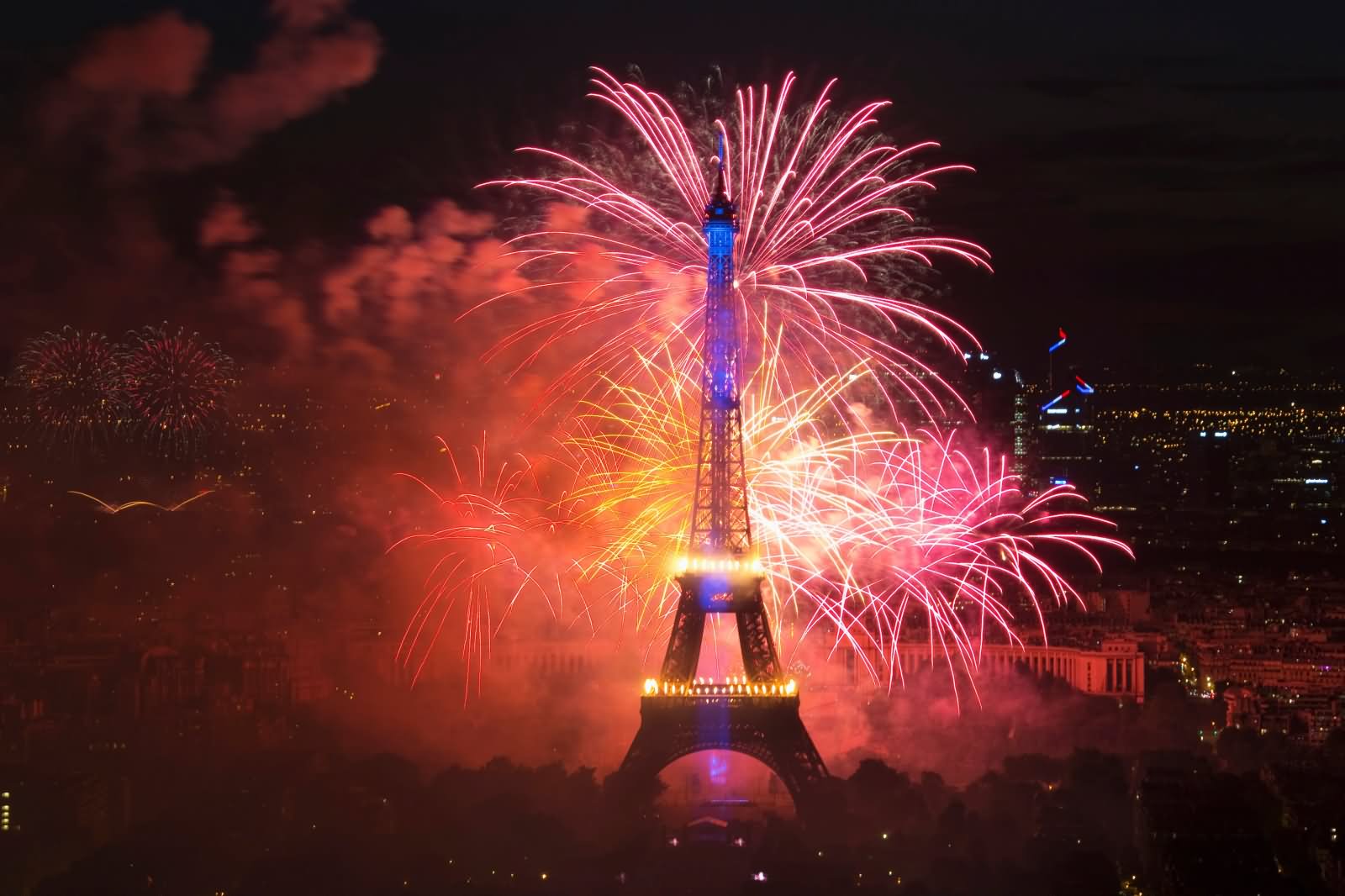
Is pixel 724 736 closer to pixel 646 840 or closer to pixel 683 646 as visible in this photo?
pixel 683 646

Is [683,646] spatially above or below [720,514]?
below

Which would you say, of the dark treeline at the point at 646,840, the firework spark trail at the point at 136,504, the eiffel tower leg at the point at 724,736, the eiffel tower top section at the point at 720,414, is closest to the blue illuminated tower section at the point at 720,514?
the eiffel tower top section at the point at 720,414

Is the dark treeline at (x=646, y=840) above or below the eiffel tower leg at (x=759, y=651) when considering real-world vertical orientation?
below

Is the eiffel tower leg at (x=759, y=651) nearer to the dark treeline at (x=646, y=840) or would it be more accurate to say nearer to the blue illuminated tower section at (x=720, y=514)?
the blue illuminated tower section at (x=720, y=514)

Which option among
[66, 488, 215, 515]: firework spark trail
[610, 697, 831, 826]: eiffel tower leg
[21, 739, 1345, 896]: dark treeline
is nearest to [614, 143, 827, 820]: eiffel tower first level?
[610, 697, 831, 826]: eiffel tower leg

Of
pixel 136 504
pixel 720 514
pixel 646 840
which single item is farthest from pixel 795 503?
pixel 136 504

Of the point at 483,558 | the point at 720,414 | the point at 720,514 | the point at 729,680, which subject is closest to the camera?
the point at 720,414

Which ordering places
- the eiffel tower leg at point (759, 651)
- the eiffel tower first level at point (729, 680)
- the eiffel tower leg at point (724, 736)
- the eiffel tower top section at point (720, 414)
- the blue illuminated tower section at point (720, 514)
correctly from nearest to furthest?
the eiffel tower top section at point (720, 414), the blue illuminated tower section at point (720, 514), the eiffel tower first level at point (729, 680), the eiffel tower leg at point (724, 736), the eiffel tower leg at point (759, 651)
